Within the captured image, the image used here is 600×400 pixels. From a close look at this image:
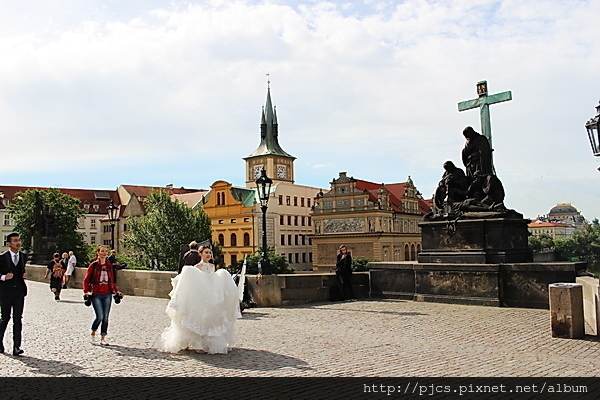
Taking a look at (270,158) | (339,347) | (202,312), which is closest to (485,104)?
(339,347)

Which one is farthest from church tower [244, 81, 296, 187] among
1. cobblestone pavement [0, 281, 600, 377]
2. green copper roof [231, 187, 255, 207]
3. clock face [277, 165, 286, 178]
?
cobblestone pavement [0, 281, 600, 377]

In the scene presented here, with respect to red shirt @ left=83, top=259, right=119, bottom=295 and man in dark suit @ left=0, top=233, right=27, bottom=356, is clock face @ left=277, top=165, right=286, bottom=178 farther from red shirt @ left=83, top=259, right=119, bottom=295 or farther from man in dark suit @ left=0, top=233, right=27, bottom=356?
man in dark suit @ left=0, top=233, right=27, bottom=356

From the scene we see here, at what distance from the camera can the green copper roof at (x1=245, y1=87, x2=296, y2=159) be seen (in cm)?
9858

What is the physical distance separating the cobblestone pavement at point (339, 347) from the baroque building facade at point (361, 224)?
59.0 metres

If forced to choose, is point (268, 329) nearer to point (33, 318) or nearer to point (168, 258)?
point (33, 318)

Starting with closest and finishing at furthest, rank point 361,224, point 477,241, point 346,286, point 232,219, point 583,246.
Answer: point 477,241 < point 346,286 < point 361,224 < point 232,219 < point 583,246

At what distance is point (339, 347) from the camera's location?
818 centimetres

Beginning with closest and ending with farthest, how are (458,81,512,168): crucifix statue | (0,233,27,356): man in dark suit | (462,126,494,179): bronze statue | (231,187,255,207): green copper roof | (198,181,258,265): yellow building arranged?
(0,233,27,356): man in dark suit, (462,126,494,179): bronze statue, (458,81,512,168): crucifix statue, (198,181,258,265): yellow building, (231,187,255,207): green copper roof

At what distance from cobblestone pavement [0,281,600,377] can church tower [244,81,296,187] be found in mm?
83070

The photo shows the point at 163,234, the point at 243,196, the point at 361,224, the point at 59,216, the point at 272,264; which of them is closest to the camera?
the point at 59,216

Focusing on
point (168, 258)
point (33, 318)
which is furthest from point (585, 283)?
point (168, 258)

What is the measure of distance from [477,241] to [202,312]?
7.54 m

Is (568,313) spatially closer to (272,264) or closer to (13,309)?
(13,309)

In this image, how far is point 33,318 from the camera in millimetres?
12539
